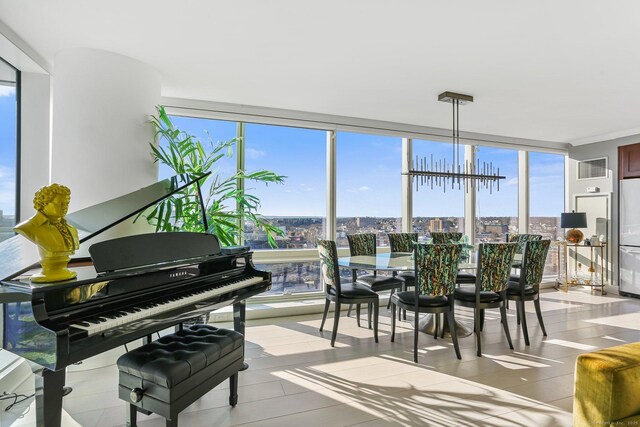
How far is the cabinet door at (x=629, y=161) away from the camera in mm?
5609

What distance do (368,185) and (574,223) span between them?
3689 millimetres

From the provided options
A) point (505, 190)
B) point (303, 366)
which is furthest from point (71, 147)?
point (505, 190)

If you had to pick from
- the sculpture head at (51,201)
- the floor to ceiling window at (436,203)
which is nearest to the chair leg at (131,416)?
the sculpture head at (51,201)

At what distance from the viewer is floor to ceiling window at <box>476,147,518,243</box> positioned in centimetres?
616

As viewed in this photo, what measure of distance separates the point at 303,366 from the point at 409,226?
317 centimetres

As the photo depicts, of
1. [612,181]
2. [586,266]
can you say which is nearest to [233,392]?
[586,266]

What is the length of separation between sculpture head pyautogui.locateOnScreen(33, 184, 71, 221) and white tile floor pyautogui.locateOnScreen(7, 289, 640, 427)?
145cm

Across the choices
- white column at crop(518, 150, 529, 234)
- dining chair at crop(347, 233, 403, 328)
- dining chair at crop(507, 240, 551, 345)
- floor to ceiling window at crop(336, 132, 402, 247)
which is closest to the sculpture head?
dining chair at crop(347, 233, 403, 328)

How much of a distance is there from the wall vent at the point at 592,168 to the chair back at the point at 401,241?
12.7ft

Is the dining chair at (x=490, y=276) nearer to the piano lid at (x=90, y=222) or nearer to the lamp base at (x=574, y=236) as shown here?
the piano lid at (x=90, y=222)

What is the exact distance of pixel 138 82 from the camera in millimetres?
3213

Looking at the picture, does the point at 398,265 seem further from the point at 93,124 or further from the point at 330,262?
the point at 93,124

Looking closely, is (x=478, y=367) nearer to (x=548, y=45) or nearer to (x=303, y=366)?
(x=303, y=366)

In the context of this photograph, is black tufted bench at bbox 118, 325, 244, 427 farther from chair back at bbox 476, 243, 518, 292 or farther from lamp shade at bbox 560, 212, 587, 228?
lamp shade at bbox 560, 212, 587, 228
